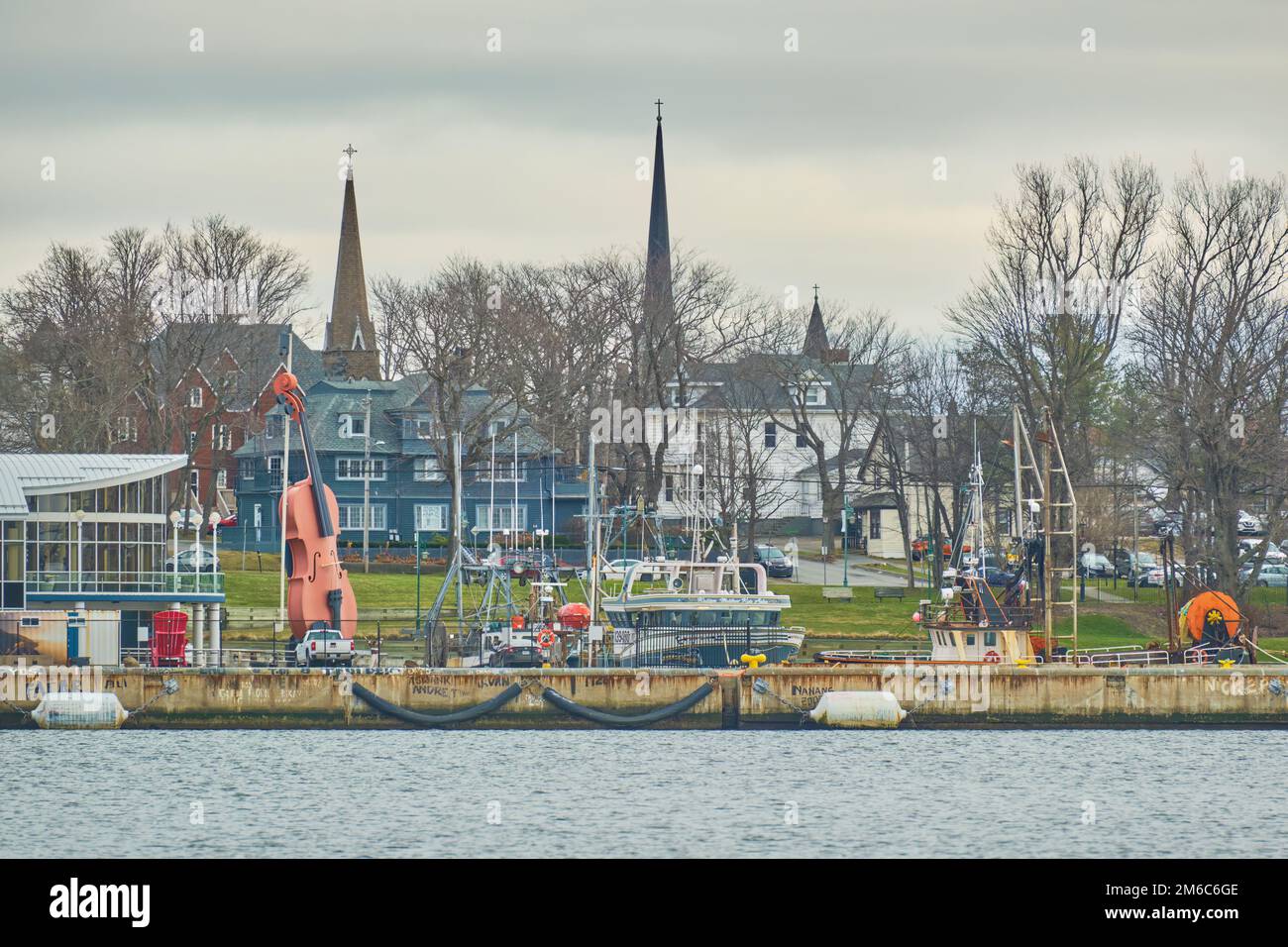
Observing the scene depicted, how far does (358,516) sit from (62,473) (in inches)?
2010

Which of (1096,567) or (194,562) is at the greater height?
(194,562)

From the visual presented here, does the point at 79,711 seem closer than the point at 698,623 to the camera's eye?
Yes

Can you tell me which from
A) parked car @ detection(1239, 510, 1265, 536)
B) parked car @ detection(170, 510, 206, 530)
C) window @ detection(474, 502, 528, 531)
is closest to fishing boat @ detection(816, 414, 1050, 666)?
parked car @ detection(170, 510, 206, 530)

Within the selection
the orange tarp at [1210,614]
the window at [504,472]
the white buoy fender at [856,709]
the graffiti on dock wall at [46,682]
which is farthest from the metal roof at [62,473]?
the window at [504,472]

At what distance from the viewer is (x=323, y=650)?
5312 cm

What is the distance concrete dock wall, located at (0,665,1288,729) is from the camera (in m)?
50.0

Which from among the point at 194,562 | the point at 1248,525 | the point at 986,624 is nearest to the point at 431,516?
the point at 1248,525

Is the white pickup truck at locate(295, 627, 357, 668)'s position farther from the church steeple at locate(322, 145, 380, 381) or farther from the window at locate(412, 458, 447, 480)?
the church steeple at locate(322, 145, 380, 381)

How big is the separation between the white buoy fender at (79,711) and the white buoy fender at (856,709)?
16648mm

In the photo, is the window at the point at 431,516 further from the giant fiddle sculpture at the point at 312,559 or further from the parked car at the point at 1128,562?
the giant fiddle sculpture at the point at 312,559

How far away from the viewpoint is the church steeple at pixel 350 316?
13075cm

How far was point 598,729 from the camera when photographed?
170 ft

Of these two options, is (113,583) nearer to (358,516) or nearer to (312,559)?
(312,559)

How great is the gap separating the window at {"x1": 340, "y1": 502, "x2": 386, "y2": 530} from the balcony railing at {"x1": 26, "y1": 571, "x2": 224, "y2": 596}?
48.8 metres
